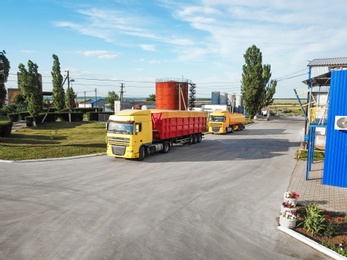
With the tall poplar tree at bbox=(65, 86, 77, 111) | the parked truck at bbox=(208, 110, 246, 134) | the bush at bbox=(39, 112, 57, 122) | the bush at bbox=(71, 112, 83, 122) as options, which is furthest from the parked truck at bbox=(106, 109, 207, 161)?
the bush at bbox=(71, 112, 83, 122)

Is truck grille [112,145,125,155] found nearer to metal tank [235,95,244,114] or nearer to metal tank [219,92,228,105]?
metal tank [219,92,228,105]

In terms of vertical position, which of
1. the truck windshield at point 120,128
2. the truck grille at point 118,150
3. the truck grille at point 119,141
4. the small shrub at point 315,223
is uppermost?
the truck windshield at point 120,128

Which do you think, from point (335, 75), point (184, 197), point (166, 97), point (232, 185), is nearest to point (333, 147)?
point (335, 75)

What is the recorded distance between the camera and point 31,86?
34.0m

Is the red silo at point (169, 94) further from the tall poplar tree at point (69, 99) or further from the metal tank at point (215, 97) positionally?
the metal tank at point (215, 97)

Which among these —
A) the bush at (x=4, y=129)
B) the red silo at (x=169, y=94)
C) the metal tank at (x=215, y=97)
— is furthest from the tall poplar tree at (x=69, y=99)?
the metal tank at (x=215, y=97)

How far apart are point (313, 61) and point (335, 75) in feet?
48.2

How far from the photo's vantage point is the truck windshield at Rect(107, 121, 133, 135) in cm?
1611

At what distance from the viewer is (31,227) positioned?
764 cm

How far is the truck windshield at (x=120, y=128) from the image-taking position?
52.9 ft

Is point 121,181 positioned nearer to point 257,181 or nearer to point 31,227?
point 31,227

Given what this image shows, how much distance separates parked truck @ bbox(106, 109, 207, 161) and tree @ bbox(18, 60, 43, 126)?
71.9 feet

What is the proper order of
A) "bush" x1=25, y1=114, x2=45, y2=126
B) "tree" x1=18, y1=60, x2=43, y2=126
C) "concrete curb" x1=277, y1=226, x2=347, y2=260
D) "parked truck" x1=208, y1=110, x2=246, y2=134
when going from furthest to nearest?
"bush" x1=25, y1=114, x2=45, y2=126
"tree" x1=18, y1=60, x2=43, y2=126
"parked truck" x1=208, y1=110, x2=246, y2=134
"concrete curb" x1=277, y1=226, x2=347, y2=260

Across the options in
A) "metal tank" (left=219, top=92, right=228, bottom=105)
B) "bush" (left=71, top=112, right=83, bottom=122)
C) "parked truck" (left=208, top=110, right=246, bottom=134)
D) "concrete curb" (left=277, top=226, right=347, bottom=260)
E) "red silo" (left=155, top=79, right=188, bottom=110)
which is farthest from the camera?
"metal tank" (left=219, top=92, right=228, bottom=105)
